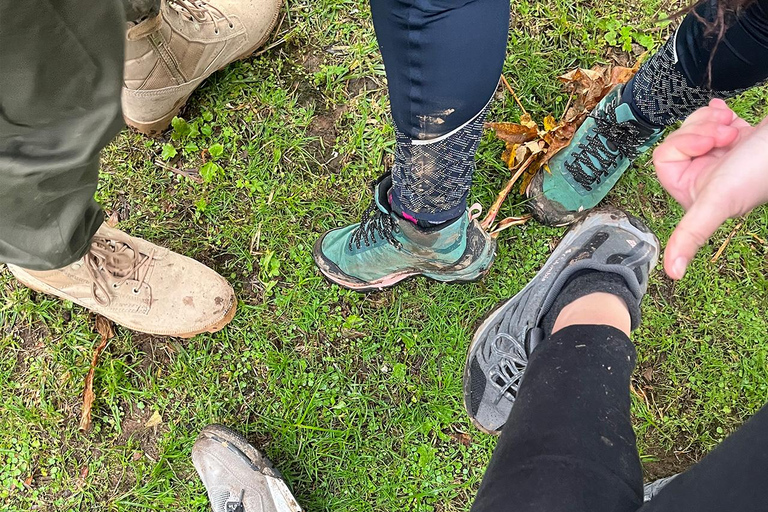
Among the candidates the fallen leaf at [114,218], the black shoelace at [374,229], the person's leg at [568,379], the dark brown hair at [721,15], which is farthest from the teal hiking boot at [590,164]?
the fallen leaf at [114,218]

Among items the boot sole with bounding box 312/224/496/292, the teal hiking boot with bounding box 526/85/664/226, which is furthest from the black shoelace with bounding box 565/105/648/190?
the boot sole with bounding box 312/224/496/292

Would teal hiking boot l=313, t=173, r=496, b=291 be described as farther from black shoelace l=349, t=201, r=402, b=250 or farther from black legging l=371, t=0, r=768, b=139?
black legging l=371, t=0, r=768, b=139

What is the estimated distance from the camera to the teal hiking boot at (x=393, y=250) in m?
1.69

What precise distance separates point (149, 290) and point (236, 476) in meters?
0.88

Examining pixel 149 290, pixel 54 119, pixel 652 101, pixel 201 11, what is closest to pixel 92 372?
pixel 149 290

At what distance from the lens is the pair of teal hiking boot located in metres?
1.86

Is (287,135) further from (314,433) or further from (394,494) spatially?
(394,494)

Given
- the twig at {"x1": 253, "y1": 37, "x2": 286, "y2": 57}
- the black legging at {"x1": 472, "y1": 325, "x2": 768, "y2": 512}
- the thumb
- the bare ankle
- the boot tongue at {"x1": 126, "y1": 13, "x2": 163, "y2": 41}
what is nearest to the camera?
the thumb

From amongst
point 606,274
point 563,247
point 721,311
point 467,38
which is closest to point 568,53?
point 563,247

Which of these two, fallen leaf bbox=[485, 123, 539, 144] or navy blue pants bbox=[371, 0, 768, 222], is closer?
navy blue pants bbox=[371, 0, 768, 222]

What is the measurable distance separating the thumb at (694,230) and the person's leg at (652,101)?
1.86ft

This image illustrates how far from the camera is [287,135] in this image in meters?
2.38

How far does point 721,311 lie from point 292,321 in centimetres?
193

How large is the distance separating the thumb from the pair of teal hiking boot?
918mm
